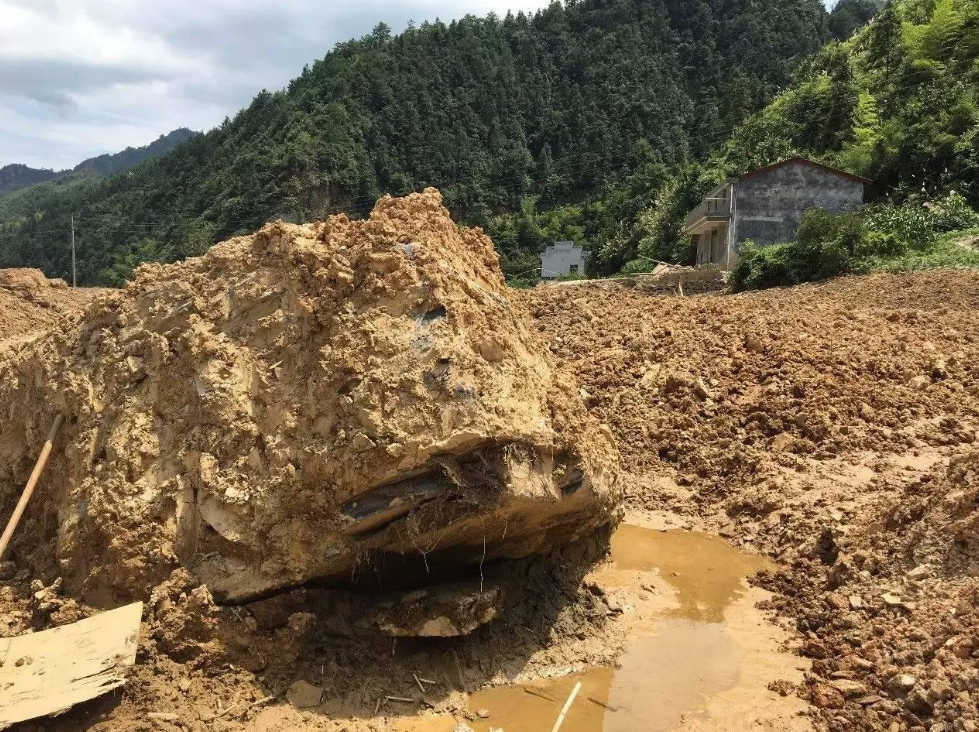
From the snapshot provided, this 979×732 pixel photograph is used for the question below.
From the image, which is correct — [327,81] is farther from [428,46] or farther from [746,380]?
[746,380]

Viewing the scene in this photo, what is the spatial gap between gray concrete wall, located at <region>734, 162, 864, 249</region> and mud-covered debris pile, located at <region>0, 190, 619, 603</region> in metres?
19.6

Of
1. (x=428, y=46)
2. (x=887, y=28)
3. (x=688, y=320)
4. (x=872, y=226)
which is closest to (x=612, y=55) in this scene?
(x=428, y=46)

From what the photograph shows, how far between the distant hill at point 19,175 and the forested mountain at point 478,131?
84.6 m

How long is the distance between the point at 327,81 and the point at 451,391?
2886 inches

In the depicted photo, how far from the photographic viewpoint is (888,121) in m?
27.6

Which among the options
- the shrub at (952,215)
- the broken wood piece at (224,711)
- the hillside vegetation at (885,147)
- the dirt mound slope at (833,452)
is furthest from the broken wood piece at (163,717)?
the shrub at (952,215)

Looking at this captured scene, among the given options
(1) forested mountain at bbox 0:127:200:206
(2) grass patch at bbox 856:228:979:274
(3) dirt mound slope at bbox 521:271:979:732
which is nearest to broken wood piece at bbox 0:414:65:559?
(3) dirt mound slope at bbox 521:271:979:732

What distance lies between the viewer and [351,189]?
6022 cm

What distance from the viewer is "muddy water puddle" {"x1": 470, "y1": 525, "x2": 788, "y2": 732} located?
404cm

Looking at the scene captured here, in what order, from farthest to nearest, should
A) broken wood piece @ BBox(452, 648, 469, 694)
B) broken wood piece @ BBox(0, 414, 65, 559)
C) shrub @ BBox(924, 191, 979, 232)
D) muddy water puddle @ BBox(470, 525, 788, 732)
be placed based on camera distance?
shrub @ BBox(924, 191, 979, 232) < broken wood piece @ BBox(0, 414, 65, 559) < broken wood piece @ BBox(452, 648, 469, 694) < muddy water puddle @ BBox(470, 525, 788, 732)

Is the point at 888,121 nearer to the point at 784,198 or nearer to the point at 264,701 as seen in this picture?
the point at 784,198

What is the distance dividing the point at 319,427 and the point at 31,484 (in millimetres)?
1981

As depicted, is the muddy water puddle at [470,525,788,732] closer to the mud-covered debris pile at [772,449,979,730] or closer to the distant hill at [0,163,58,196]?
the mud-covered debris pile at [772,449,979,730]

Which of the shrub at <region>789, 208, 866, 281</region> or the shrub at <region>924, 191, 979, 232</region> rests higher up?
the shrub at <region>924, 191, 979, 232</region>
